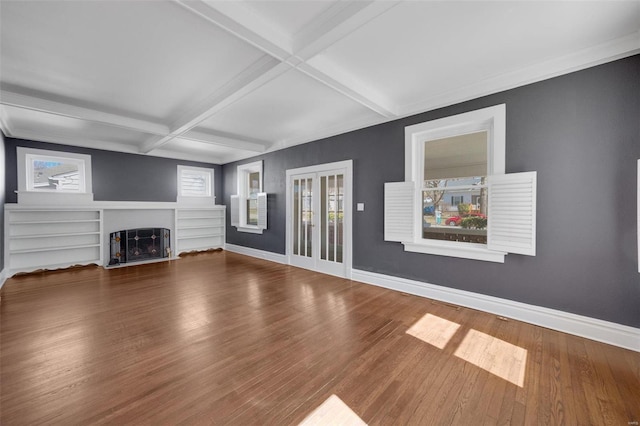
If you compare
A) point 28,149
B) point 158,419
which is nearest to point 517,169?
point 158,419

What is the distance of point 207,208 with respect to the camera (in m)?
7.16

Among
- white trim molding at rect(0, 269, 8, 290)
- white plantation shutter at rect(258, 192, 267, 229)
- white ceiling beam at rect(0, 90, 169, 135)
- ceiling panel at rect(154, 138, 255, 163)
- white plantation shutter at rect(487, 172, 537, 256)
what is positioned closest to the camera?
white plantation shutter at rect(487, 172, 537, 256)

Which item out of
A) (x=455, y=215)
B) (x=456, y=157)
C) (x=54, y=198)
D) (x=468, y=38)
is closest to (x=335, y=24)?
(x=468, y=38)

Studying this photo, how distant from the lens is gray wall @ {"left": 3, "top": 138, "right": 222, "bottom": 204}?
4.70m

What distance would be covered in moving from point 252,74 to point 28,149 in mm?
5281

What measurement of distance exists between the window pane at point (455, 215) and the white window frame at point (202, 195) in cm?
596

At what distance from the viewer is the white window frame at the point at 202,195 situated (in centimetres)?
677

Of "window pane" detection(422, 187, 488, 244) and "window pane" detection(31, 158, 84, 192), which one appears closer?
"window pane" detection(422, 187, 488, 244)

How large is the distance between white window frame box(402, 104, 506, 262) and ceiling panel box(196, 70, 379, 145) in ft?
2.59

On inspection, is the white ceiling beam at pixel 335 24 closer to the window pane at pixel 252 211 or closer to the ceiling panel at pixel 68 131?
the ceiling panel at pixel 68 131

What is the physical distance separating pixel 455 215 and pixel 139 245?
6646 mm

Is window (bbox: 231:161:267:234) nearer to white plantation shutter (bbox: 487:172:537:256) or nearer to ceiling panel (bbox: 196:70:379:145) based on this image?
ceiling panel (bbox: 196:70:379:145)

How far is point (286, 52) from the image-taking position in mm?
2213

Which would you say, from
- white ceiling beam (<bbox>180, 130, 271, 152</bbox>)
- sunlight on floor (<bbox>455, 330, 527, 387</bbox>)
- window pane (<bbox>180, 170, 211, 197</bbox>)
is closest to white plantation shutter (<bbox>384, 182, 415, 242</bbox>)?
sunlight on floor (<bbox>455, 330, 527, 387</bbox>)
